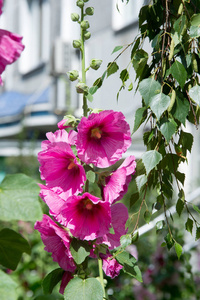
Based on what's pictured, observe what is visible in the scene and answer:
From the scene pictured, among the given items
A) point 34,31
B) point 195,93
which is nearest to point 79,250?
point 195,93

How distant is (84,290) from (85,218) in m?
0.10

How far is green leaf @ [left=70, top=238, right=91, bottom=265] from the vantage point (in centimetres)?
65

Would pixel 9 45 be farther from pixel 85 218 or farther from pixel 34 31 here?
pixel 34 31

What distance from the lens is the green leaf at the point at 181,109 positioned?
712 mm

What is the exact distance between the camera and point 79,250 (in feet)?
2.18

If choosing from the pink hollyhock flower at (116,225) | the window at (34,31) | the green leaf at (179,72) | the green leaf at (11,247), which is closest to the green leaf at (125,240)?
the pink hollyhock flower at (116,225)

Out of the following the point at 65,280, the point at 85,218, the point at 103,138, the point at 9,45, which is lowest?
the point at 65,280

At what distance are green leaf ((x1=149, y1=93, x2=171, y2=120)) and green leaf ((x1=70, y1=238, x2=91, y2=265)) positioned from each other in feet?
0.70

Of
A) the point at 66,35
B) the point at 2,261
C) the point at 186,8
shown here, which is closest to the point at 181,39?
the point at 186,8

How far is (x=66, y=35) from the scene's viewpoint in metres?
7.10

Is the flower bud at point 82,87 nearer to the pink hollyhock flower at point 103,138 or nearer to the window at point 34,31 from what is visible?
the pink hollyhock flower at point 103,138

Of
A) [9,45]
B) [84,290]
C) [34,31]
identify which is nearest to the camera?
[9,45]

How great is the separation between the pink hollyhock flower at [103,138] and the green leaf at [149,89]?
0.18ft

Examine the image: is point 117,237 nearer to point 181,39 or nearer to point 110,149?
point 110,149
